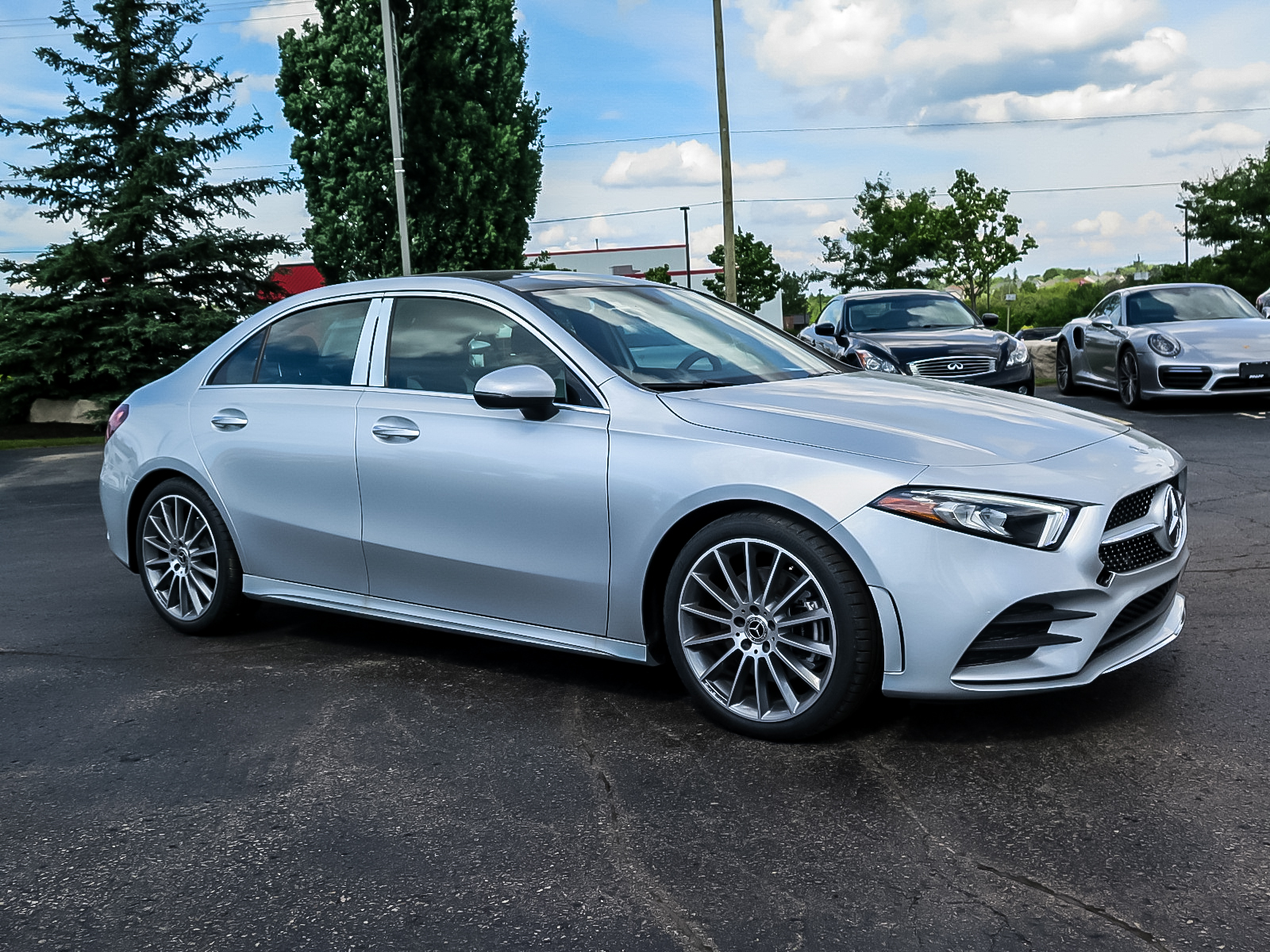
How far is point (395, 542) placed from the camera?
4.66m

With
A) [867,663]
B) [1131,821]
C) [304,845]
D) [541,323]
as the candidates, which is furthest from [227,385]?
[1131,821]

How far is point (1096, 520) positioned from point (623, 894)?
1.75m

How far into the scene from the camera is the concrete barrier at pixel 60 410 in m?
19.1

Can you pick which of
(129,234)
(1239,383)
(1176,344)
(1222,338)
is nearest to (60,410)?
(129,234)

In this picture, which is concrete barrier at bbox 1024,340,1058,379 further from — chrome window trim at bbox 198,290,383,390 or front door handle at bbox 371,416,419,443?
front door handle at bbox 371,416,419,443

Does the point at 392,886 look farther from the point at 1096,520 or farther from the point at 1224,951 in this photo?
the point at 1096,520

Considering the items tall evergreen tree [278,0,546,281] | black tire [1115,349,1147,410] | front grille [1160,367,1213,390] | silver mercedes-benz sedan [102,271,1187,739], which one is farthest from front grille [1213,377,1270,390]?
tall evergreen tree [278,0,546,281]

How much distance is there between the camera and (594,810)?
3408 mm

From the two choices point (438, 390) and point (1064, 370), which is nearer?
point (438, 390)

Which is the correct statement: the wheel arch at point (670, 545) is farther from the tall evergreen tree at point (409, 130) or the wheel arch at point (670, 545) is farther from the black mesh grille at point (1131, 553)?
the tall evergreen tree at point (409, 130)

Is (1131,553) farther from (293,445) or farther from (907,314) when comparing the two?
(907,314)

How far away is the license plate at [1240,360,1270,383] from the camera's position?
42.7 ft

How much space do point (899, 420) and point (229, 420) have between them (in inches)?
116

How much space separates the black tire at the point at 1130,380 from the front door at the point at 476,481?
1122cm
